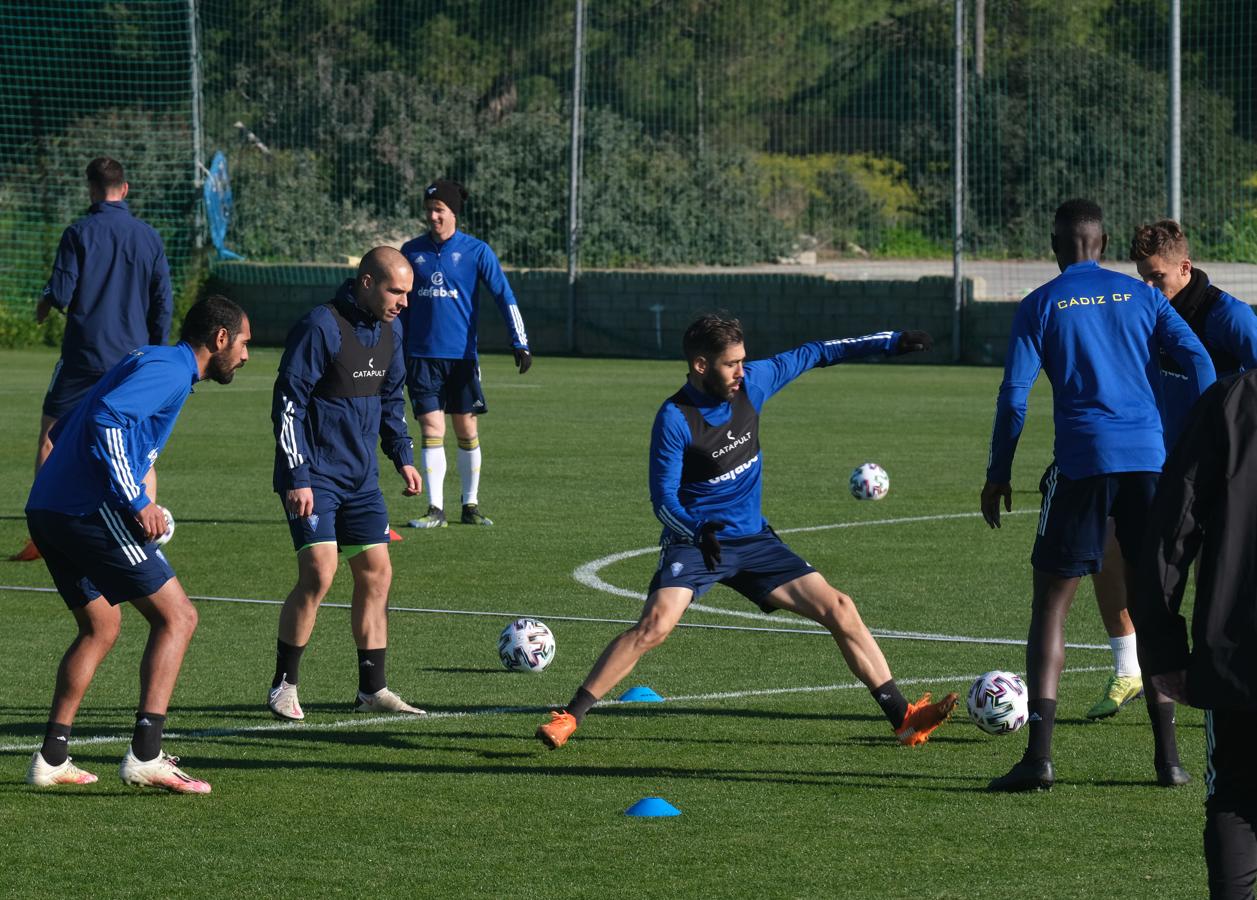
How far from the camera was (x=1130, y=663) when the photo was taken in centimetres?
827

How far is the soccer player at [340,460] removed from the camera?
829 cm

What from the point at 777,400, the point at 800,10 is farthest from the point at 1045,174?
the point at 777,400

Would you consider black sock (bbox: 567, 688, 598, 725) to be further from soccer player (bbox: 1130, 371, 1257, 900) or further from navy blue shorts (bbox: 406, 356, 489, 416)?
navy blue shorts (bbox: 406, 356, 489, 416)

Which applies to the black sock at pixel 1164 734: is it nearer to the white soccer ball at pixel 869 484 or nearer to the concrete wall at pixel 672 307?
the white soccer ball at pixel 869 484

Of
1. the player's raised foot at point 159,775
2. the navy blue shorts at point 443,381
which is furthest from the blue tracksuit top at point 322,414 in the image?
the navy blue shorts at point 443,381

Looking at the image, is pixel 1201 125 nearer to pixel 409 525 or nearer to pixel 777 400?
pixel 777 400

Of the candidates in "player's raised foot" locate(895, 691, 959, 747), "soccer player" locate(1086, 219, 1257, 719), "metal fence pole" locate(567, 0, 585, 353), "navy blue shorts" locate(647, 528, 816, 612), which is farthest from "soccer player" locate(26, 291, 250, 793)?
"metal fence pole" locate(567, 0, 585, 353)

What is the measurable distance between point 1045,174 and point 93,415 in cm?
2674

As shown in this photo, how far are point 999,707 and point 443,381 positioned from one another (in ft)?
25.9

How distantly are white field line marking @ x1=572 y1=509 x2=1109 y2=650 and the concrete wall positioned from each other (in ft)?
56.1

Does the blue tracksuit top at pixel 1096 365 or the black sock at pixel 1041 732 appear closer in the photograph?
the black sock at pixel 1041 732

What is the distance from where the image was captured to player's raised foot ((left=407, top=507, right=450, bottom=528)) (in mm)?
14633

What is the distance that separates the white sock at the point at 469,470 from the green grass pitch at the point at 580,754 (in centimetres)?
44

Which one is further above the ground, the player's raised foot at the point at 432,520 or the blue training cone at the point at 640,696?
the blue training cone at the point at 640,696
